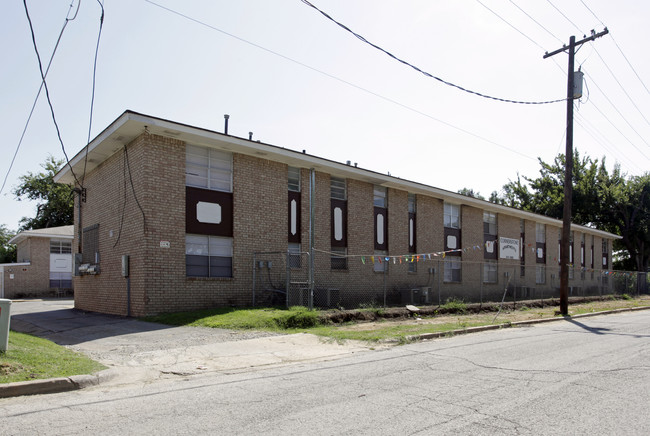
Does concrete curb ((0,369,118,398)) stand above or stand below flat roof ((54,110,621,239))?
below

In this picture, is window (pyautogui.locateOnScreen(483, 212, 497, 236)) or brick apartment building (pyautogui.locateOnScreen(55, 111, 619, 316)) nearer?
brick apartment building (pyautogui.locateOnScreen(55, 111, 619, 316))

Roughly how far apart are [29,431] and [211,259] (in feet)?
39.6

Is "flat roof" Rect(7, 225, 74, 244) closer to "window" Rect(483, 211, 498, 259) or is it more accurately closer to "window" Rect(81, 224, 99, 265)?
"window" Rect(81, 224, 99, 265)

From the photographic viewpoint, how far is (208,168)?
56.3 feet

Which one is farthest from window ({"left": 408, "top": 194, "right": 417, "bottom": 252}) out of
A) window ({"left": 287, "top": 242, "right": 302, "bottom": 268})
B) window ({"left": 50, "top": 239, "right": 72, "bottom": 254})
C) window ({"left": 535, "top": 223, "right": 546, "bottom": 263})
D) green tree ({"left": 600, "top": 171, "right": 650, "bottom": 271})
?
green tree ({"left": 600, "top": 171, "right": 650, "bottom": 271})

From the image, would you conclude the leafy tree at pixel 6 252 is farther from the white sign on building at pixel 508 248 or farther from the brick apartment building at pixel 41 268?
the white sign on building at pixel 508 248

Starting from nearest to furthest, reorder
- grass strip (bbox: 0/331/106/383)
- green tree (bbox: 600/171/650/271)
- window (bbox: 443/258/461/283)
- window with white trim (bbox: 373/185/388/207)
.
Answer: grass strip (bbox: 0/331/106/383), window with white trim (bbox: 373/185/388/207), window (bbox: 443/258/461/283), green tree (bbox: 600/171/650/271)

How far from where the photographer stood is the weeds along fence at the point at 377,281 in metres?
17.9

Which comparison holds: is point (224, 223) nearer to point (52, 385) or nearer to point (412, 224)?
point (52, 385)

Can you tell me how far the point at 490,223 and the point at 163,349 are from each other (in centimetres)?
2441

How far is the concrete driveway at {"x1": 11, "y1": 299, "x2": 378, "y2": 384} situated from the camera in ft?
28.6

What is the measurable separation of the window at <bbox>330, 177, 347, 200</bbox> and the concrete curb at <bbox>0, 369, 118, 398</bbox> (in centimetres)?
1443

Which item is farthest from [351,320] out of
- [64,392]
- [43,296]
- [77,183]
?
[43,296]

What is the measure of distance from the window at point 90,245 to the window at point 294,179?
733 centimetres
